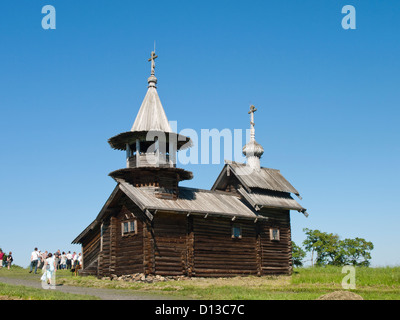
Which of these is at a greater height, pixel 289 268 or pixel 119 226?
pixel 119 226

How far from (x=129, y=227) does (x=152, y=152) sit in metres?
4.91

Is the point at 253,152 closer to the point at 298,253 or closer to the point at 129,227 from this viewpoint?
the point at 129,227

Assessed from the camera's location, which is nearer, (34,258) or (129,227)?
(129,227)

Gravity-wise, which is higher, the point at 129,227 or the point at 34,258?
the point at 129,227

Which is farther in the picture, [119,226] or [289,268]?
[289,268]

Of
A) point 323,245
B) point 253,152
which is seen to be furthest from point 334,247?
point 253,152

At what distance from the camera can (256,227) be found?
35.4 metres

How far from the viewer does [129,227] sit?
30.8 m

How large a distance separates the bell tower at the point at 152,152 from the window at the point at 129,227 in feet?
8.16

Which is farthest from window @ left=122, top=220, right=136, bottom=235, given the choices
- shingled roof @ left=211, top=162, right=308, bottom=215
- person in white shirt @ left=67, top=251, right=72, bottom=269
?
person in white shirt @ left=67, top=251, right=72, bottom=269
